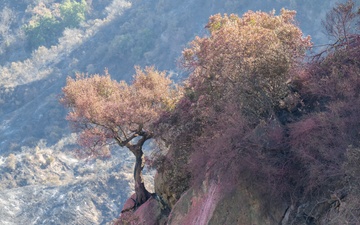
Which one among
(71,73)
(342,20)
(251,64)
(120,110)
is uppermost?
(71,73)

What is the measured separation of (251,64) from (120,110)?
19.1 ft

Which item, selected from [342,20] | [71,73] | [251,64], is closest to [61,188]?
[71,73]

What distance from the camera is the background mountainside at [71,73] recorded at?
46.5 metres

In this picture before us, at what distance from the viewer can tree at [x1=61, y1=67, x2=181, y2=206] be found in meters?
17.0

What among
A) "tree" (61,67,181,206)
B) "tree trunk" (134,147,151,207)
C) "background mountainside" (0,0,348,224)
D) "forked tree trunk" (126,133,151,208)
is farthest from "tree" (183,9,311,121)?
"background mountainside" (0,0,348,224)

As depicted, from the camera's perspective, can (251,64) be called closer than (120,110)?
Yes

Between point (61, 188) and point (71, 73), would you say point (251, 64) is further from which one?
point (71, 73)

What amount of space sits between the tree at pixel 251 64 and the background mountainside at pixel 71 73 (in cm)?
3079

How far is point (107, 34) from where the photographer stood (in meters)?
77.9

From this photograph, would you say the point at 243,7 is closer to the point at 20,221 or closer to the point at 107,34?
the point at 107,34

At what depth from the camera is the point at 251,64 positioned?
12133 millimetres

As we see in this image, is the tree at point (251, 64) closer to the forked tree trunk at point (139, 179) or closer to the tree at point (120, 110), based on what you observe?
the tree at point (120, 110)

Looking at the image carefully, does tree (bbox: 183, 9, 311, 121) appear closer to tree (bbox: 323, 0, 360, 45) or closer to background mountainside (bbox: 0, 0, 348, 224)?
tree (bbox: 323, 0, 360, 45)

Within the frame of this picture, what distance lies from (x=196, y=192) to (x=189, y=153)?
195 cm
